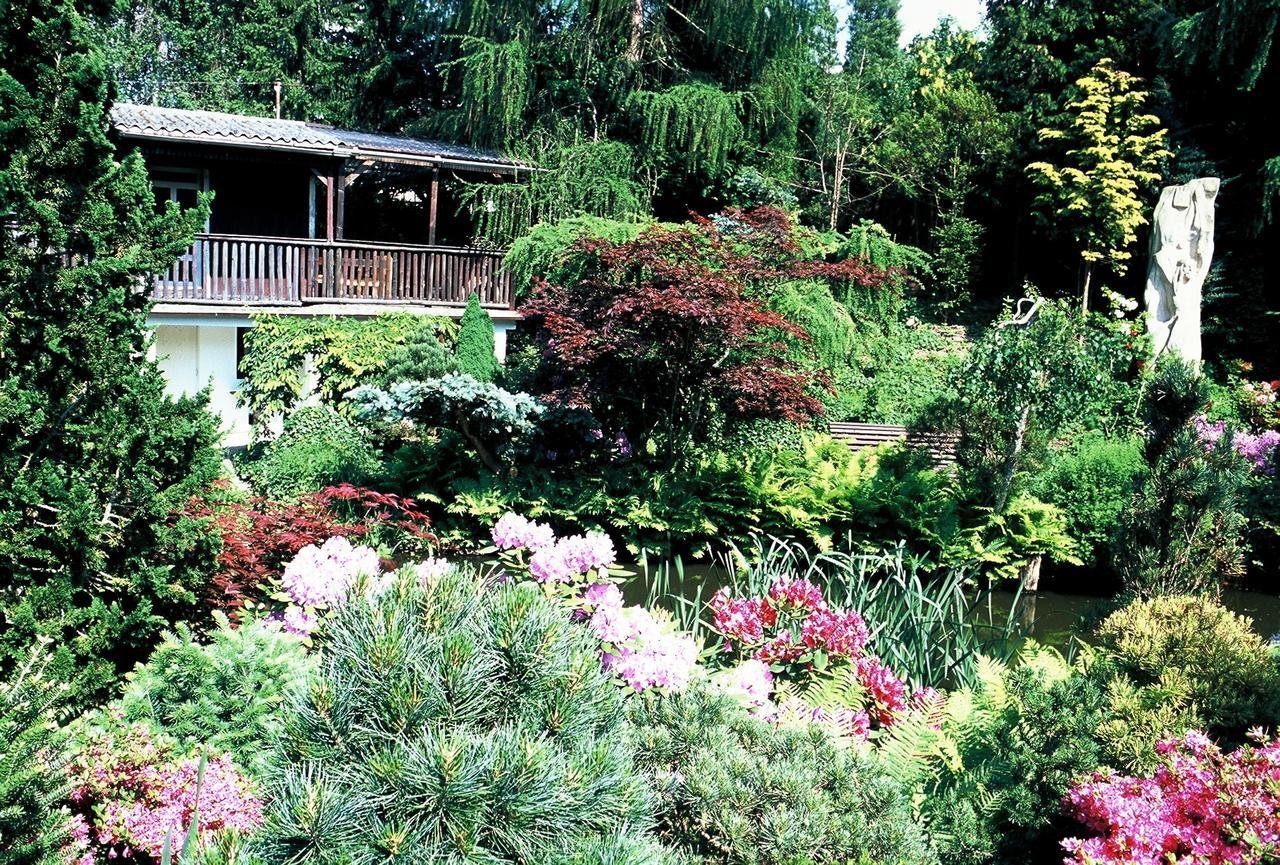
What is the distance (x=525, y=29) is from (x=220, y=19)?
1828 centimetres

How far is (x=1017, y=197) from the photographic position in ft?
71.3

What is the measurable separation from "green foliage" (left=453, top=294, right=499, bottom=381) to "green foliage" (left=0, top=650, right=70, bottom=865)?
1120cm

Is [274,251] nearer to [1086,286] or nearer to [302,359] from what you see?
[302,359]

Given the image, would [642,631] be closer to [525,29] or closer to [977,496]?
[977,496]

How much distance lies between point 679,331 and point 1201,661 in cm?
631

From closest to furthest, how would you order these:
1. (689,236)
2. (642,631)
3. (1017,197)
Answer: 1. (642,631)
2. (689,236)
3. (1017,197)

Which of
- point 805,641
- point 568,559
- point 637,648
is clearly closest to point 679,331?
point 805,641

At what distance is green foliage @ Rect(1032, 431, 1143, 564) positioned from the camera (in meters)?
10.7

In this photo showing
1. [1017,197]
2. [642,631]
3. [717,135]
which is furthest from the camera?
[1017,197]

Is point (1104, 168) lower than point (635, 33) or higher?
lower

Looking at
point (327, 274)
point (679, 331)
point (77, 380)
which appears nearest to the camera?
point (77, 380)

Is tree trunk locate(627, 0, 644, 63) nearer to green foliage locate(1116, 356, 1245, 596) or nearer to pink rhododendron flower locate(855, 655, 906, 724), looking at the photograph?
green foliage locate(1116, 356, 1245, 596)

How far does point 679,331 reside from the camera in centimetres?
983

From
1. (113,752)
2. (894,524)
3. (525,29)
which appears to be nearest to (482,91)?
(525,29)
